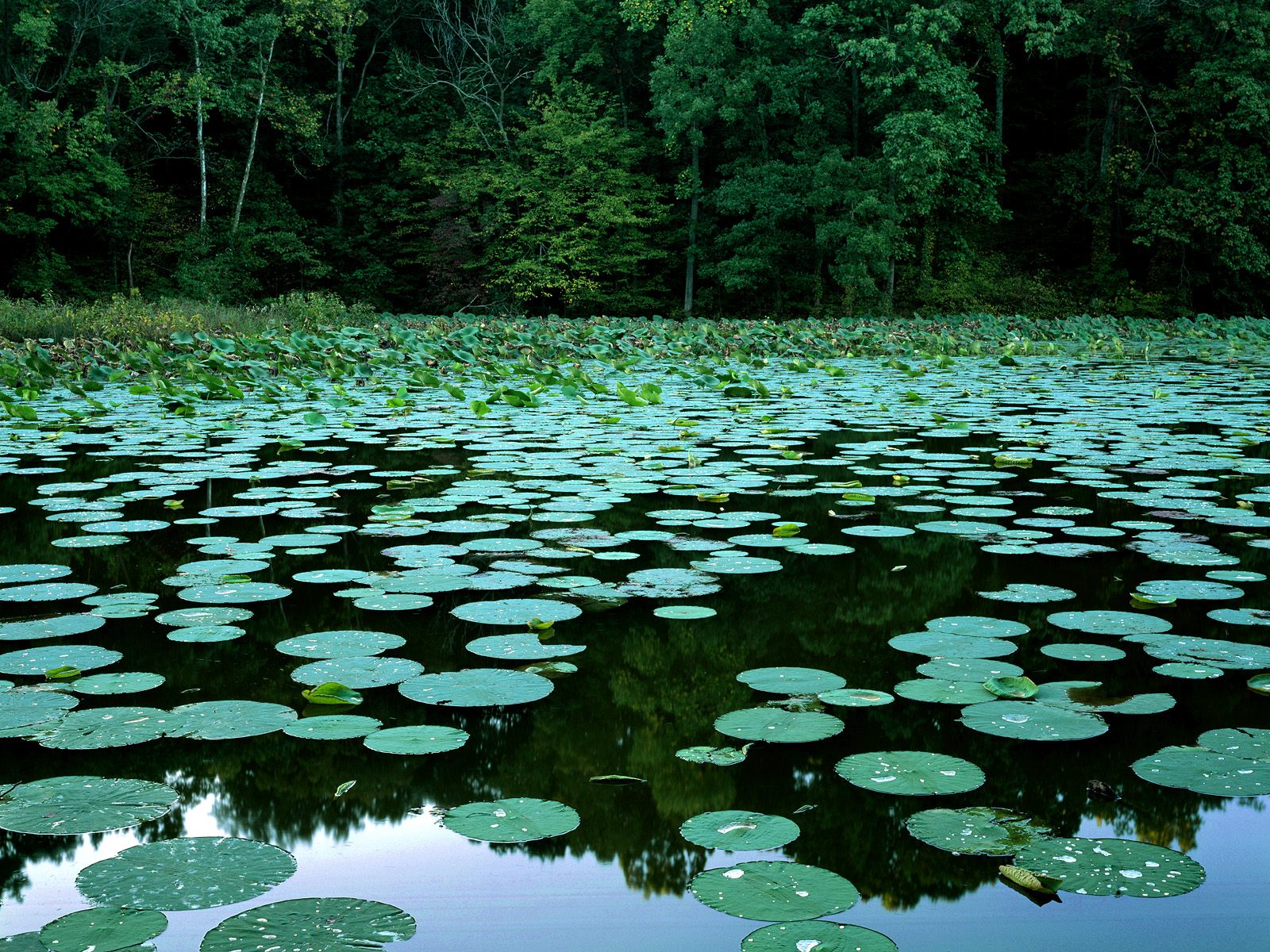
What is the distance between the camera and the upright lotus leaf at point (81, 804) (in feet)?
4.07

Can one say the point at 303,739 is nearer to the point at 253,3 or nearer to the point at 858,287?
the point at 858,287

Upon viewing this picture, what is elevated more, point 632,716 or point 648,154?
point 648,154

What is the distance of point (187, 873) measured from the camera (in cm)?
114

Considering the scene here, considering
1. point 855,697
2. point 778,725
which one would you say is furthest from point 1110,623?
point 778,725

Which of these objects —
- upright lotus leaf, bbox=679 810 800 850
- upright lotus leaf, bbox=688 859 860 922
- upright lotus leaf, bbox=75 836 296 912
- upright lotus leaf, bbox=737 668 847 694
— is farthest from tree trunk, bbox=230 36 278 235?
upright lotus leaf, bbox=688 859 860 922

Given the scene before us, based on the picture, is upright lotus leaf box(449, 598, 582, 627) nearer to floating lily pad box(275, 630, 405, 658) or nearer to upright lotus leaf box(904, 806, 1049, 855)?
floating lily pad box(275, 630, 405, 658)

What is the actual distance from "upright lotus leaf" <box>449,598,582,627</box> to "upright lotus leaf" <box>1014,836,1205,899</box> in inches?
40.9

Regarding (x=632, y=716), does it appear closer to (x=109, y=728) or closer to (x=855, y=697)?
(x=855, y=697)

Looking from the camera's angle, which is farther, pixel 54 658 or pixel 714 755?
pixel 54 658

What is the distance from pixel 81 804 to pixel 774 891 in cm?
79

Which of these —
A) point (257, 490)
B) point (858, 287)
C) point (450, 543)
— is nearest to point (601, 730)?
point (450, 543)

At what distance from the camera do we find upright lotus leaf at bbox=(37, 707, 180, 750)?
4.78 ft

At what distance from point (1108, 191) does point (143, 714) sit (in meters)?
22.2

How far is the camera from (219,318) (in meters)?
12.0
